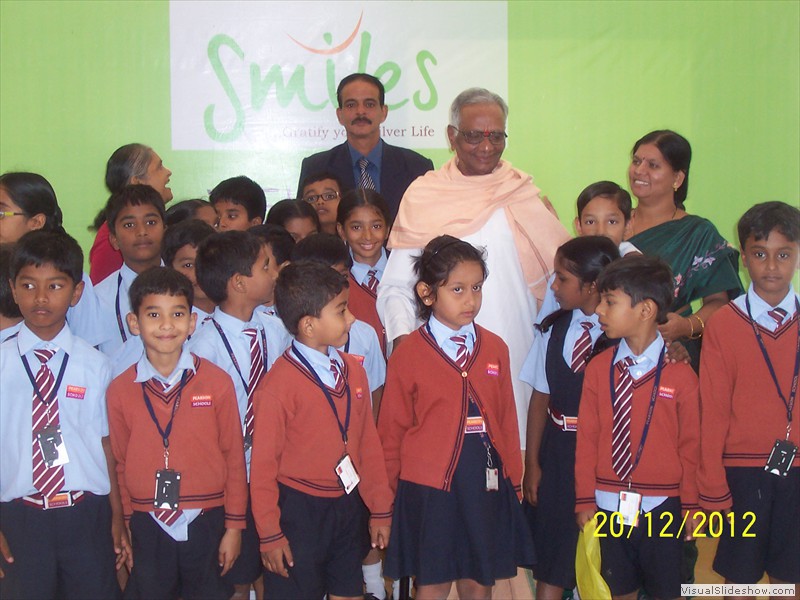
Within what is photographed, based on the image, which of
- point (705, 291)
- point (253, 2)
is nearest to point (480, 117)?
point (705, 291)

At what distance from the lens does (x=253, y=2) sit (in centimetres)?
471

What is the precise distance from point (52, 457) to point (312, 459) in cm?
74

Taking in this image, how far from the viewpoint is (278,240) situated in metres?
3.21

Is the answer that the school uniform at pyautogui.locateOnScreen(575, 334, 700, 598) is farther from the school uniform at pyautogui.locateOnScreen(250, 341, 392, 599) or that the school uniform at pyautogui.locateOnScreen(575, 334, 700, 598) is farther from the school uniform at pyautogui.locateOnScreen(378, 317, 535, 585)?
the school uniform at pyautogui.locateOnScreen(250, 341, 392, 599)

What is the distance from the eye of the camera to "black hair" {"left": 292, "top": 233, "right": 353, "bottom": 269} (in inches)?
119

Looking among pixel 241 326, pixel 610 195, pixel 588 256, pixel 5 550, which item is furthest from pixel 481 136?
pixel 5 550

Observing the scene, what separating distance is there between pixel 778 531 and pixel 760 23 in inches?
132

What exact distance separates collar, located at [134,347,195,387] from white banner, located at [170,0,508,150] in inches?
102

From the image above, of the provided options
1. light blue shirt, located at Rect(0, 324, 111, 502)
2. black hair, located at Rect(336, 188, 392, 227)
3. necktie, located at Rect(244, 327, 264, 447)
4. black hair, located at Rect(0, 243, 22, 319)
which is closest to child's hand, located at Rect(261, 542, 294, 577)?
necktie, located at Rect(244, 327, 264, 447)

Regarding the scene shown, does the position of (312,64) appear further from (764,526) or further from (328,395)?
(764,526)

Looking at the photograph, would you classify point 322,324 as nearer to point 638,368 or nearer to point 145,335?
point 145,335

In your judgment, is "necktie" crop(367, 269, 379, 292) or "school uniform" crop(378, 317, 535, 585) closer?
"school uniform" crop(378, 317, 535, 585)

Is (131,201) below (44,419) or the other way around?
the other way around

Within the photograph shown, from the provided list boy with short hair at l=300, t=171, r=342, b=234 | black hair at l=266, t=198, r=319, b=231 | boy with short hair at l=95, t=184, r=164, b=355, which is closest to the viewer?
boy with short hair at l=95, t=184, r=164, b=355
